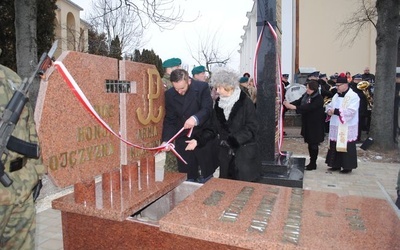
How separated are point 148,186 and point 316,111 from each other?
4.48m

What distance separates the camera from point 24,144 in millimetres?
2043

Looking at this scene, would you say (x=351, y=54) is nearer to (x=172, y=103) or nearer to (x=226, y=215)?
(x=172, y=103)

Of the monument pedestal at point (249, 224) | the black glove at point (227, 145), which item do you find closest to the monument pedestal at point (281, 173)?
the black glove at point (227, 145)

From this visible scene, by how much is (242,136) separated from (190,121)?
2.04 feet

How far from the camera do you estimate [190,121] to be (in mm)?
3533

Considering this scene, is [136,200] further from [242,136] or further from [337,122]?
[337,122]

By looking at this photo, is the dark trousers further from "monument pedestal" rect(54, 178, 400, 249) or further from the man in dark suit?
"monument pedestal" rect(54, 178, 400, 249)

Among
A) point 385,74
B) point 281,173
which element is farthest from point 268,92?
point 385,74

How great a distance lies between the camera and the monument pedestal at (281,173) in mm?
5191

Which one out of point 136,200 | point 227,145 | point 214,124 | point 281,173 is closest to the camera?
point 136,200

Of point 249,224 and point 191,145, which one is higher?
point 191,145

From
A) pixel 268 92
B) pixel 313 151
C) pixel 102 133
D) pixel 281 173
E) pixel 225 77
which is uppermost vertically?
pixel 225 77

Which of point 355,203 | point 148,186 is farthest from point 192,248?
point 355,203

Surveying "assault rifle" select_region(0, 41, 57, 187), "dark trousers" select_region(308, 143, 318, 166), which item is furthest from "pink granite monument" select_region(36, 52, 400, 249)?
"dark trousers" select_region(308, 143, 318, 166)
